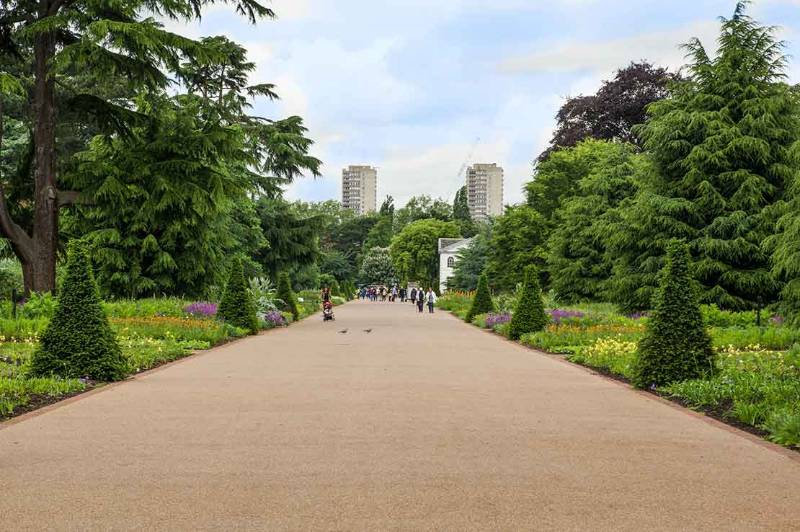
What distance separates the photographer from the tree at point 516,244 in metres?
46.9

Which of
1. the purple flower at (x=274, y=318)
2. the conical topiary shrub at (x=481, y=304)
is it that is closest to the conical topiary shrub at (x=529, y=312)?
the purple flower at (x=274, y=318)

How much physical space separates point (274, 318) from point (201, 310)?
152 inches

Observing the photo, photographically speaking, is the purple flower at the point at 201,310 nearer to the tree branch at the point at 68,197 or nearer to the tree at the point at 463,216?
the tree branch at the point at 68,197

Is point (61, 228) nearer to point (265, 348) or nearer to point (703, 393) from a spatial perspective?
point (265, 348)

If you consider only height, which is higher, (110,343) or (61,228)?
(61,228)

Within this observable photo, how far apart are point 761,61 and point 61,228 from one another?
78.2 ft

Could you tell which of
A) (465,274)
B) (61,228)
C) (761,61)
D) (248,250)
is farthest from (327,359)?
(465,274)

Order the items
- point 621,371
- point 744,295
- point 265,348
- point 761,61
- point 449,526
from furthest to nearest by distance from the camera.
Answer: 1. point 761,61
2. point 744,295
3. point 265,348
4. point 621,371
5. point 449,526

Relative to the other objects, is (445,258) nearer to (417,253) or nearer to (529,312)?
(417,253)

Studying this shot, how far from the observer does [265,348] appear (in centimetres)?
1691

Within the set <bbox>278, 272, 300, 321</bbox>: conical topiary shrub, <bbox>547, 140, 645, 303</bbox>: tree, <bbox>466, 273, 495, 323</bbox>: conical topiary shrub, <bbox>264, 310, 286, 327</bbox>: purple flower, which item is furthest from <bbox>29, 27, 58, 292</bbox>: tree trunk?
<bbox>547, 140, 645, 303</bbox>: tree

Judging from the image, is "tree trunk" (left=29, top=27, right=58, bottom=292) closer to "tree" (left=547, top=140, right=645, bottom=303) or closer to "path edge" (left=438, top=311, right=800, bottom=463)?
"path edge" (left=438, top=311, right=800, bottom=463)

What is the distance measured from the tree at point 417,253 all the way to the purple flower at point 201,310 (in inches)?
3225

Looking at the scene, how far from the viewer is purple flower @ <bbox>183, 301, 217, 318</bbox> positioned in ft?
72.1
